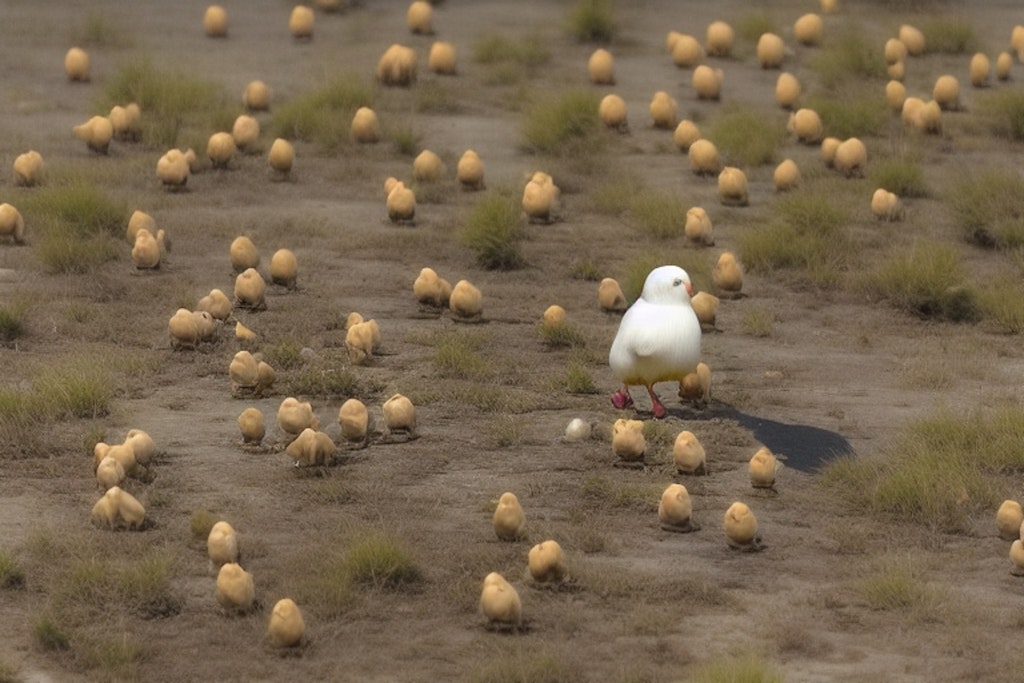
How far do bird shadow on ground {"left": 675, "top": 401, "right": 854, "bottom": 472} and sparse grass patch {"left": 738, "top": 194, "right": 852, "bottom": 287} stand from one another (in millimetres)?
2280

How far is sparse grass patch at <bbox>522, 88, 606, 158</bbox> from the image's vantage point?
47.9 feet

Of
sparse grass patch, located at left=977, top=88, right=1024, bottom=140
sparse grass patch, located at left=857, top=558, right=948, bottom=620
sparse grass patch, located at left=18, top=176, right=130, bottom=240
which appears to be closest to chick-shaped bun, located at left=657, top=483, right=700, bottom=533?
sparse grass patch, located at left=857, top=558, right=948, bottom=620

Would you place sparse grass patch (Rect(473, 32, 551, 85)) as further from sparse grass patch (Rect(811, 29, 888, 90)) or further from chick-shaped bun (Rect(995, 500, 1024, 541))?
chick-shaped bun (Rect(995, 500, 1024, 541))

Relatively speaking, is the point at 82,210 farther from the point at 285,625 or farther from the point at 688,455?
the point at 285,625

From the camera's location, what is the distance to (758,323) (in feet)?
37.9

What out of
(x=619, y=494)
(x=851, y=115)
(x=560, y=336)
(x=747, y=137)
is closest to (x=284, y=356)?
(x=560, y=336)

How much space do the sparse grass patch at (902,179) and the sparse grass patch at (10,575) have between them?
24.2 feet

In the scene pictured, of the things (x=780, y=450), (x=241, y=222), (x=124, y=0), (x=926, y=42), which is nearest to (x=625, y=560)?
(x=780, y=450)

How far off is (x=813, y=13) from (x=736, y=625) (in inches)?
435

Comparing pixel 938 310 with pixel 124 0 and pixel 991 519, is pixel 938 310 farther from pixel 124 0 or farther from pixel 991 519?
pixel 124 0

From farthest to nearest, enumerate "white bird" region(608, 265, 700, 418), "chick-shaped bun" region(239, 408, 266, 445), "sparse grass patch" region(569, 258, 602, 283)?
"sparse grass patch" region(569, 258, 602, 283) → "white bird" region(608, 265, 700, 418) → "chick-shaped bun" region(239, 408, 266, 445)

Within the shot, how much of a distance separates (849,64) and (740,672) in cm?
1014

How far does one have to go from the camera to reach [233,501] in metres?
9.01

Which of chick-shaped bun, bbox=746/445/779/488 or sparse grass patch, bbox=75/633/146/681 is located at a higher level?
chick-shaped bun, bbox=746/445/779/488
